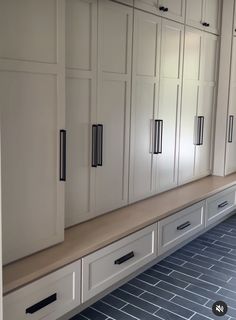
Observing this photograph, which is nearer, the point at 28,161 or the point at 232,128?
the point at 28,161

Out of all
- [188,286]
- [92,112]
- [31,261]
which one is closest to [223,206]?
[188,286]

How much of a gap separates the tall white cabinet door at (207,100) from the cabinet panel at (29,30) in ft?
6.84

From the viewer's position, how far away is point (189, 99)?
11.8 ft

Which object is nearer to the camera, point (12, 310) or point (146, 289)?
point (12, 310)

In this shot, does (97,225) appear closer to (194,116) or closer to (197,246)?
(197,246)

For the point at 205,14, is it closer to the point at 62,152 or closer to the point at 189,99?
the point at 189,99

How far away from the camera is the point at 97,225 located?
2561 mm

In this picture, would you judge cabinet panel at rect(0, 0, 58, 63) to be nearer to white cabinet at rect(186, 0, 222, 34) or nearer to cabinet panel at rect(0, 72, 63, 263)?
cabinet panel at rect(0, 72, 63, 263)

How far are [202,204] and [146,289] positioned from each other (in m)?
1.05

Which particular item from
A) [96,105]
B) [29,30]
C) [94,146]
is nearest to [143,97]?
[96,105]

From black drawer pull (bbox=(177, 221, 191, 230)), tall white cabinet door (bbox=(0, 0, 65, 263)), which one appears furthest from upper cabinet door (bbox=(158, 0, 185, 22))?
black drawer pull (bbox=(177, 221, 191, 230))

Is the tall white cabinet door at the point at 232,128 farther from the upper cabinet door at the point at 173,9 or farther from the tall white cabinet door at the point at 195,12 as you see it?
the upper cabinet door at the point at 173,9

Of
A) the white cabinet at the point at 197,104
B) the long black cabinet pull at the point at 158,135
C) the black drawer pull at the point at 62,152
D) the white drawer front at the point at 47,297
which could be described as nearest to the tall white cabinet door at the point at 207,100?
the white cabinet at the point at 197,104

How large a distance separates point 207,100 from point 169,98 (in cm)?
78
